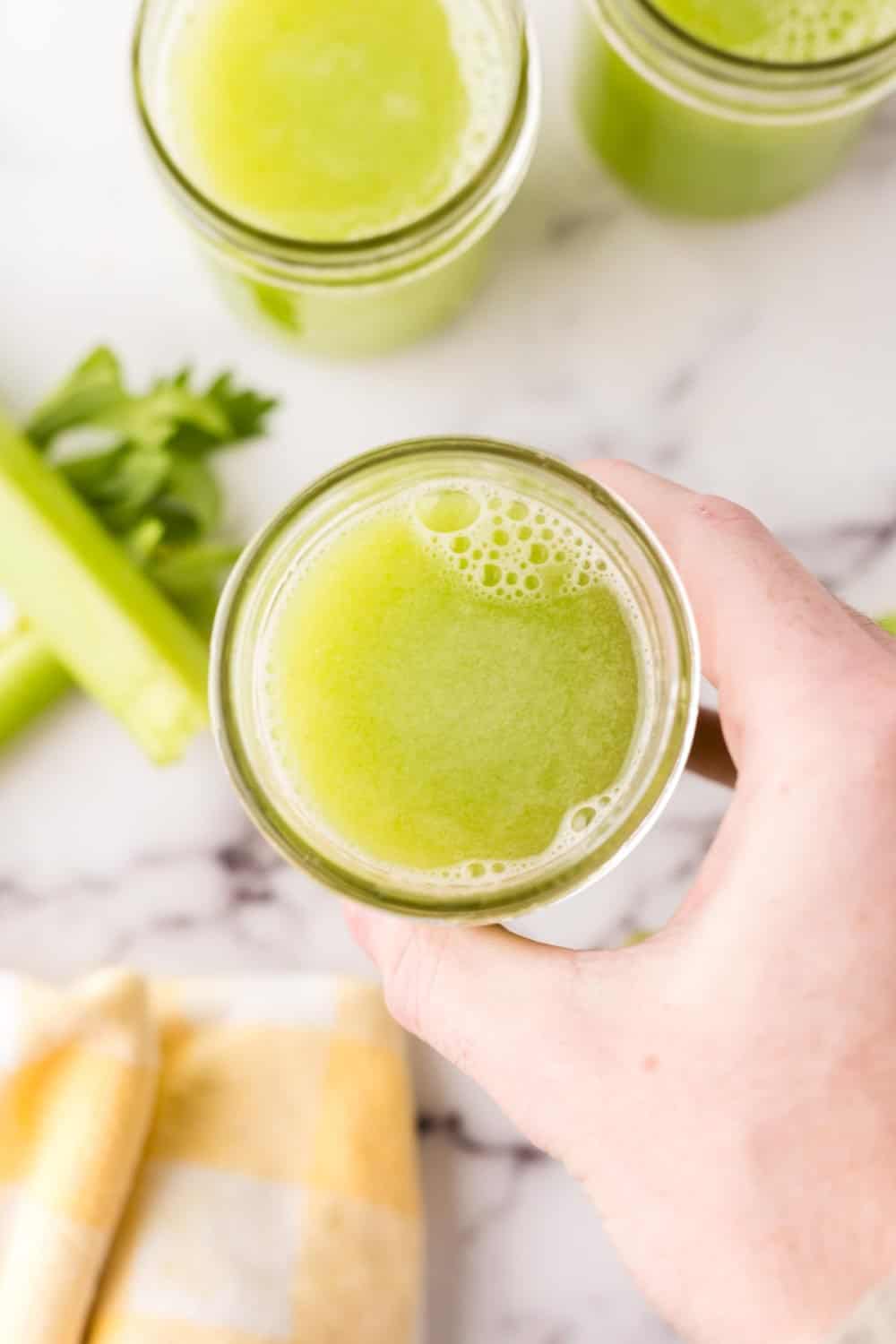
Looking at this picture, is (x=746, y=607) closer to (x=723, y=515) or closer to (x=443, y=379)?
(x=723, y=515)

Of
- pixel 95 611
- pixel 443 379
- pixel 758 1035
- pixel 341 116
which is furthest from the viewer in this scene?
pixel 443 379

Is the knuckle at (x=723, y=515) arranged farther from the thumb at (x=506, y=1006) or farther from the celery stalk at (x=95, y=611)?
the celery stalk at (x=95, y=611)

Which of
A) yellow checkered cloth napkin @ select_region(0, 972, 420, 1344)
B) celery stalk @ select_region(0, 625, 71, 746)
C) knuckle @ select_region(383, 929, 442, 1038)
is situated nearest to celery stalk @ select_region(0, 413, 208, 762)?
celery stalk @ select_region(0, 625, 71, 746)

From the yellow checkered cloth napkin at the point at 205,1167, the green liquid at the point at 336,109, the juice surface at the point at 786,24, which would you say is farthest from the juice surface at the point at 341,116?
the yellow checkered cloth napkin at the point at 205,1167

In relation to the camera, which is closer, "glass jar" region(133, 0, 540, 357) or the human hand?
the human hand

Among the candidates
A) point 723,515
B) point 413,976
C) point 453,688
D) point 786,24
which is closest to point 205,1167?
point 413,976

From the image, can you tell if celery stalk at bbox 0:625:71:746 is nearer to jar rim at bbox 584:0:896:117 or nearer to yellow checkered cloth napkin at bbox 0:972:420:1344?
yellow checkered cloth napkin at bbox 0:972:420:1344

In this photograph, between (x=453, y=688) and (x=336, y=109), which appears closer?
(x=453, y=688)
